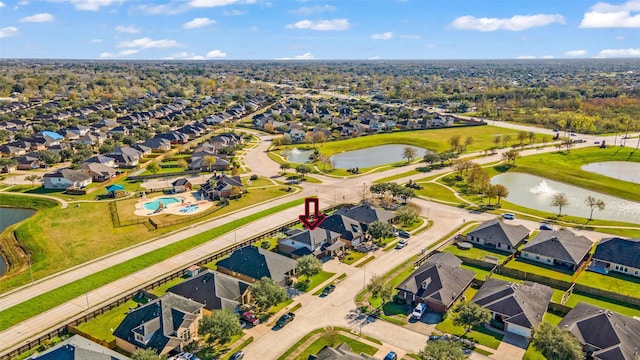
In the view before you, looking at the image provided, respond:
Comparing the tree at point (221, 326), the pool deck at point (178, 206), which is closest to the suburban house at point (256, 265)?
the tree at point (221, 326)

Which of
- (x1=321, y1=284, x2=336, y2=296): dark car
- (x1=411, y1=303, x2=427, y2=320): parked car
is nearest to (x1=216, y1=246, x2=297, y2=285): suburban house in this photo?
(x1=321, y1=284, x2=336, y2=296): dark car

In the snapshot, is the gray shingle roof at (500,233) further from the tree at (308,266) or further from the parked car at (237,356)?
the parked car at (237,356)

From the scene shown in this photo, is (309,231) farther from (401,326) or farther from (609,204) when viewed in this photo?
(609,204)

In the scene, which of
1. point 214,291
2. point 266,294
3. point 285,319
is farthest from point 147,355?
point 285,319

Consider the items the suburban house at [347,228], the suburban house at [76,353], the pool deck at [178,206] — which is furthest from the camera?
the pool deck at [178,206]

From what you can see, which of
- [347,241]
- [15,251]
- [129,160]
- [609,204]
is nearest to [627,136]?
[609,204]

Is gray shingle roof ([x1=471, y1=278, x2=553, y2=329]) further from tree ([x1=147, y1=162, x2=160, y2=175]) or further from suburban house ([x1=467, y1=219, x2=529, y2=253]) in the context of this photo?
tree ([x1=147, y1=162, x2=160, y2=175])
